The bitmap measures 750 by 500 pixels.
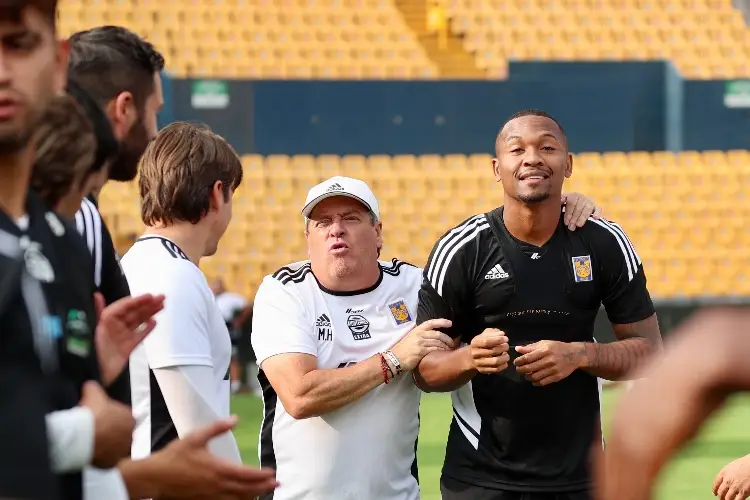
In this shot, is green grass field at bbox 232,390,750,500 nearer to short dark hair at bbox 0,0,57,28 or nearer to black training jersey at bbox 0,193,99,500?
black training jersey at bbox 0,193,99,500

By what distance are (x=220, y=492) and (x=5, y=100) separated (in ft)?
3.03

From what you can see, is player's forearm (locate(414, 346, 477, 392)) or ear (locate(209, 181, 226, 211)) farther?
player's forearm (locate(414, 346, 477, 392))

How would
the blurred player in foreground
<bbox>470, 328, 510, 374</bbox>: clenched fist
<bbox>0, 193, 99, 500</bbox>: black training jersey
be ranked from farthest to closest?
1. <bbox>470, 328, 510, 374</bbox>: clenched fist
2. <bbox>0, 193, 99, 500</bbox>: black training jersey
3. the blurred player in foreground

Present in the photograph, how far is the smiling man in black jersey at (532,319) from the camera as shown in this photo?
4500 mm

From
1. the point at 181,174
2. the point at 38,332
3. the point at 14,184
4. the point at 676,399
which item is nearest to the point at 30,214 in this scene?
the point at 14,184

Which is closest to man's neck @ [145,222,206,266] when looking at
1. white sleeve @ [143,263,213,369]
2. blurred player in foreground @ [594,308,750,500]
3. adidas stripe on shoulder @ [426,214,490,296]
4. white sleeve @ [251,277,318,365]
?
white sleeve @ [143,263,213,369]

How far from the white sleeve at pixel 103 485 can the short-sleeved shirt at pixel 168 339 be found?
1.01 meters

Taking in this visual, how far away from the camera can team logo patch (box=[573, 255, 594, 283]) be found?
15.0 feet

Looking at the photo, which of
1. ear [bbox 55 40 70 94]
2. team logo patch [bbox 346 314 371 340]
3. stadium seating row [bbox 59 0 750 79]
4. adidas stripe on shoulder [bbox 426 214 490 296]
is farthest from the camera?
stadium seating row [bbox 59 0 750 79]

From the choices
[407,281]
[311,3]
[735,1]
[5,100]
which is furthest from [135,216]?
[5,100]

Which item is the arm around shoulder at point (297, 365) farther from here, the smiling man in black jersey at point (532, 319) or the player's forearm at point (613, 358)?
the player's forearm at point (613, 358)

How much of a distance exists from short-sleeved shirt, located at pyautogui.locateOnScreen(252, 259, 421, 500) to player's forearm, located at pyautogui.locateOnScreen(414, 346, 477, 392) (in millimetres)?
114

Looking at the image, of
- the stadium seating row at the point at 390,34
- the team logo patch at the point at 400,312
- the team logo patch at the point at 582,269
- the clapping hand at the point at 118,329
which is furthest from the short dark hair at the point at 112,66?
the stadium seating row at the point at 390,34

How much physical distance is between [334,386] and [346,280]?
43 cm
